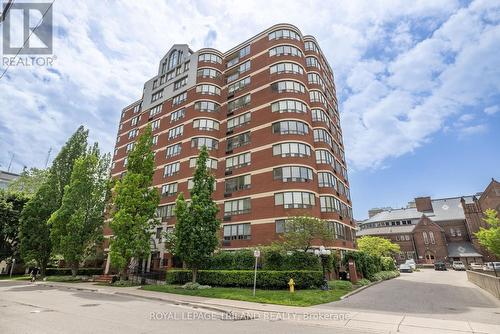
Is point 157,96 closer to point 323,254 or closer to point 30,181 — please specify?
point 30,181

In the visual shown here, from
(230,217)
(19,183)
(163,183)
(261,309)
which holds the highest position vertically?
(19,183)

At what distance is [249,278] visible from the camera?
75.5 feet

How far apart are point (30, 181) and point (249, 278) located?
49005 millimetres

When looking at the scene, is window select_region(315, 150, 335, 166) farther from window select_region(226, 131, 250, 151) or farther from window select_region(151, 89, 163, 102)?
window select_region(151, 89, 163, 102)

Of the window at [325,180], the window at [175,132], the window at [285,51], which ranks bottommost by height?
the window at [325,180]

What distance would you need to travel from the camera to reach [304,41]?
40.3m

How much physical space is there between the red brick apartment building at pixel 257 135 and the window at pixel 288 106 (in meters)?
0.12

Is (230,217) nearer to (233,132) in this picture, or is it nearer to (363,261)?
(233,132)

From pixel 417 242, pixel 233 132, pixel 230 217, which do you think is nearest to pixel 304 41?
pixel 233 132

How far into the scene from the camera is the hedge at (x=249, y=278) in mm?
21500

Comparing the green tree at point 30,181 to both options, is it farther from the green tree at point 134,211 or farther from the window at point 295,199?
the window at point 295,199

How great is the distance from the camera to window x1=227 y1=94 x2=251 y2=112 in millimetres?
36656

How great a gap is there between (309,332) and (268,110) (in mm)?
27068

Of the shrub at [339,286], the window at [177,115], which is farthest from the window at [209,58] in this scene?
the shrub at [339,286]
